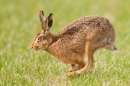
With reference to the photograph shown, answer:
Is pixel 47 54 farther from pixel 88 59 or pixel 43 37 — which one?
pixel 88 59

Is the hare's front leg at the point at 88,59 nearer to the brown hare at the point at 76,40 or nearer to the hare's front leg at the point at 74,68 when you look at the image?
the brown hare at the point at 76,40

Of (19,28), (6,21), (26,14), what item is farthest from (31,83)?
(26,14)

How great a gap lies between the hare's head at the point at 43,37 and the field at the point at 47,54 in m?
0.49

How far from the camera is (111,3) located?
1656cm

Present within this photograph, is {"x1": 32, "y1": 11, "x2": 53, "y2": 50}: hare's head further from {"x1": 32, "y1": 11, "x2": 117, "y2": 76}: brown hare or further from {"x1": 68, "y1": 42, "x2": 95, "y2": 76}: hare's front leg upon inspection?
{"x1": 68, "y1": 42, "x2": 95, "y2": 76}: hare's front leg

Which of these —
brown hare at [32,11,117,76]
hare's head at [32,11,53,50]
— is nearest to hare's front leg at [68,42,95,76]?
brown hare at [32,11,117,76]

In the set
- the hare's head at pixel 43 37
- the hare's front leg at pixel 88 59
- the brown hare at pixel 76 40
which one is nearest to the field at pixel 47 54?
the hare's front leg at pixel 88 59

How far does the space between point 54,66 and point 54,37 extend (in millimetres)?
713

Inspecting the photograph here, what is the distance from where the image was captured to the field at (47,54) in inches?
301

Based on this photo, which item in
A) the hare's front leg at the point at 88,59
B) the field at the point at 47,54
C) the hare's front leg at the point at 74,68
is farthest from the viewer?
the hare's front leg at the point at 74,68

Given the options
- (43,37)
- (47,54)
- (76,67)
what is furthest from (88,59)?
(47,54)

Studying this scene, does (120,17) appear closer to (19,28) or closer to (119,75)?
(19,28)

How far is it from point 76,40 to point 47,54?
171cm

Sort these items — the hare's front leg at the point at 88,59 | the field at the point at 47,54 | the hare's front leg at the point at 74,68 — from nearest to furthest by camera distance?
the field at the point at 47,54 → the hare's front leg at the point at 88,59 → the hare's front leg at the point at 74,68
